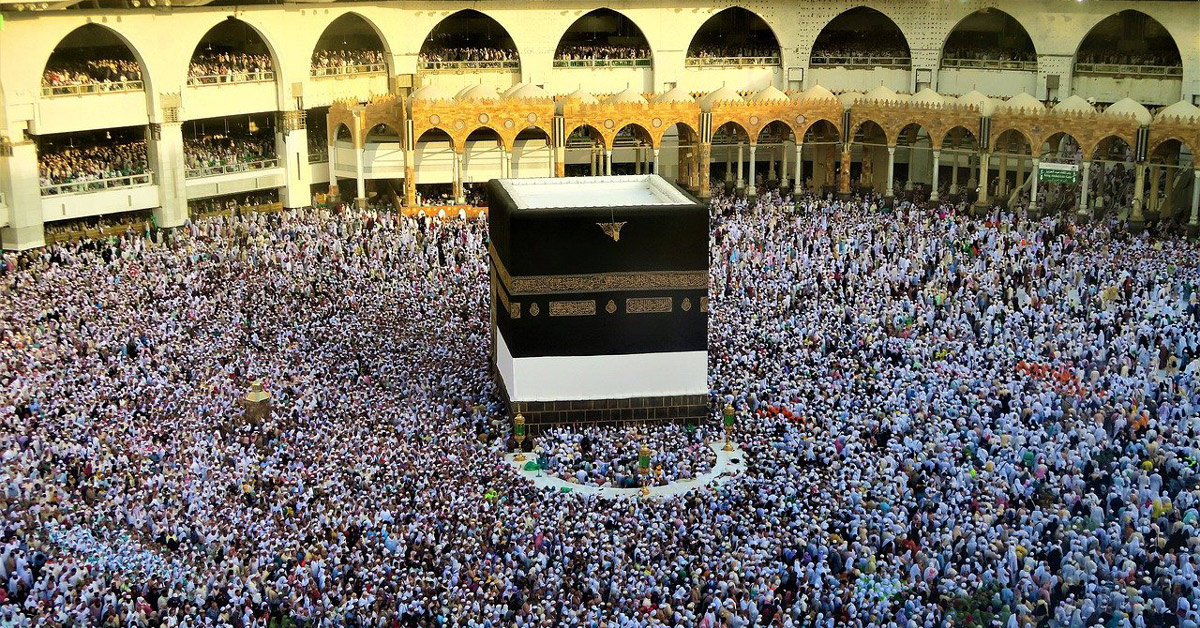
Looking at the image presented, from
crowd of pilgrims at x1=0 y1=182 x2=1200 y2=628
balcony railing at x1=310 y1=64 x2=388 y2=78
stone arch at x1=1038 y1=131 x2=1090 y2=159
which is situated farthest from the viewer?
balcony railing at x1=310 y1=64 x2=388 y2=78

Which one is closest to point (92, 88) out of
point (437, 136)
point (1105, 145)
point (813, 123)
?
point (437, 136)

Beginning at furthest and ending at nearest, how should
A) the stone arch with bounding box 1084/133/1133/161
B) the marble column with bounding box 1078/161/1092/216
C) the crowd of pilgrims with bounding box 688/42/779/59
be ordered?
the crowd of pilgrims with bounding box 688/42/779/59 < the marble column with bounding box 1078/161/1092/216 < the stone arch with bounding box 1084/133/1133/161

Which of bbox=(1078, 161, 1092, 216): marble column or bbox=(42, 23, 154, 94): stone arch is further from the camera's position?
bbox=(42, 23, 154, 94): stone arch

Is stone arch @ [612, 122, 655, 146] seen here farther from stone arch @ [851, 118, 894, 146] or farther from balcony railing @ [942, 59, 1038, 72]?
balcony railing @ [942, 59, 1038, 72]

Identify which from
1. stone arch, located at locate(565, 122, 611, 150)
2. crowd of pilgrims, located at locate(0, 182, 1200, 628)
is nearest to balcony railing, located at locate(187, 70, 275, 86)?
crowd of pilgrims, located at locate(0, 182, 1200, 628)

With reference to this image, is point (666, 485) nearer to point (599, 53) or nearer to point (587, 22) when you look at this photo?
point (599, 53)

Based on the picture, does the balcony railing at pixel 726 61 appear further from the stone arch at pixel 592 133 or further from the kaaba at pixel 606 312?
the kaaba at pixel 606 312

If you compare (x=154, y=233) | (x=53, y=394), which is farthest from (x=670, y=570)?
(x=154, y=233)

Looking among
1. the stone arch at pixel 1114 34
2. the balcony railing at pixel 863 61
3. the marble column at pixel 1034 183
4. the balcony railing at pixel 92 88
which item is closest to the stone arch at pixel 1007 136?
the marble column at pixel 1034 183
